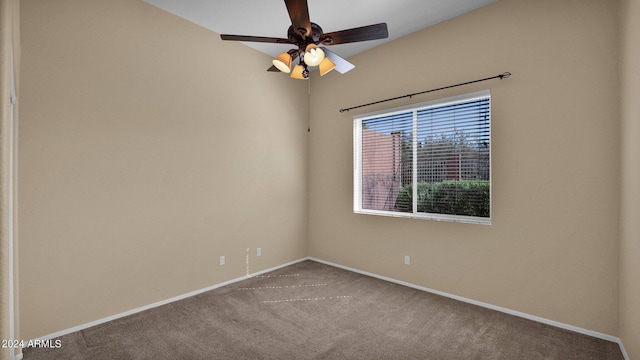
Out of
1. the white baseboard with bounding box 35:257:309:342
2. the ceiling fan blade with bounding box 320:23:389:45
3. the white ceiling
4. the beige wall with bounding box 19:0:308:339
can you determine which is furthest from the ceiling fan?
the white baseboard with bounding box 35:257:309:342

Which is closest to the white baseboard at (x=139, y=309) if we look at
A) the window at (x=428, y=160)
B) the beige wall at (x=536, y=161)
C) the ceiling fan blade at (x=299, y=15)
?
the window at (x=428, y=160)

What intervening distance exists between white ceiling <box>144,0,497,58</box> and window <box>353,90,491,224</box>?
94 cm

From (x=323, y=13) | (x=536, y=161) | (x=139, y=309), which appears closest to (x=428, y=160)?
(x=536, y=161)

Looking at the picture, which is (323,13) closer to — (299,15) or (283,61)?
(283,61)

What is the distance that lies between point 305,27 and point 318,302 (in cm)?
270

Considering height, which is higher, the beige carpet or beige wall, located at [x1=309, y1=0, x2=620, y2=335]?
beige wall, located at [x1=309, y1=0, x2=620, y2=335]

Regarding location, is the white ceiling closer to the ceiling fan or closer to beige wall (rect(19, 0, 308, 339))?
beige wall (rect(19, 0, 308, 339))

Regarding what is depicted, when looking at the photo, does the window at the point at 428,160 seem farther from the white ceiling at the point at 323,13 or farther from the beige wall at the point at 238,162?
the white ceiling at the point at 323,13

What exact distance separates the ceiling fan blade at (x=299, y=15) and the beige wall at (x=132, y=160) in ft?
6.13

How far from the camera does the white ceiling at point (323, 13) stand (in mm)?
2965

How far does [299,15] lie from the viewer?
1961 millimetres

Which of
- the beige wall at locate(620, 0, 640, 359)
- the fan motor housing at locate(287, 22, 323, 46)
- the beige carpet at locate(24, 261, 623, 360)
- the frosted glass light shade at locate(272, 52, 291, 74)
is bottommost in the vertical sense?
the beige carpet at locate(24, 261, 623, 360)

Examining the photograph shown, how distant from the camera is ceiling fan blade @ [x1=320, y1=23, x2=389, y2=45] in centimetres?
210

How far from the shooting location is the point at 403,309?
117 inches
